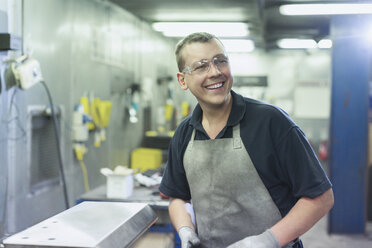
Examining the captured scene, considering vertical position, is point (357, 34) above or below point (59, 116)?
above

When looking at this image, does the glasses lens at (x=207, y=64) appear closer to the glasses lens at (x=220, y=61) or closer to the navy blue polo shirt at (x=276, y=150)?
the glasses lens at (x=220, y=61)

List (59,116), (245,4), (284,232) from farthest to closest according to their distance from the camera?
(245,4)
(59,116)
(284,232)

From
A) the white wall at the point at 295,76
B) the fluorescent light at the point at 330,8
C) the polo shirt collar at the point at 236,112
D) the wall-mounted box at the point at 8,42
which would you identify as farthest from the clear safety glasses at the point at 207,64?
the white wall at the point at 295,76

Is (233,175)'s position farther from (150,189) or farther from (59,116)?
(59,116)

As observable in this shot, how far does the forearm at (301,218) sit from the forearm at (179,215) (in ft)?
1.32

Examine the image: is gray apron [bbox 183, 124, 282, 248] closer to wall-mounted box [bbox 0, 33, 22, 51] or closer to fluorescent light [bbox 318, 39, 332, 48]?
wall-mounted box [bbox 0, 33, 22, 51]

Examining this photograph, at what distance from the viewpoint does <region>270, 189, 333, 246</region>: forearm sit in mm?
1448

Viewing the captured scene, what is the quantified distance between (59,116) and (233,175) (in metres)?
2.21

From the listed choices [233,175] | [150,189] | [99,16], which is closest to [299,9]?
[99,16]

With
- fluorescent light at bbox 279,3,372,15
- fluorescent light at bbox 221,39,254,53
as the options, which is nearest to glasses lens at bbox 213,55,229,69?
fluorescent light at bbox 279,3,372,15

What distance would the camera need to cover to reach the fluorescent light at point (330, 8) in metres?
4.10

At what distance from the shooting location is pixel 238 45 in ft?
23.5

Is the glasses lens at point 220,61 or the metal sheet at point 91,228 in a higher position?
the glasses lens at point 220,61

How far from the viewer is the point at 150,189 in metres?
3.22
